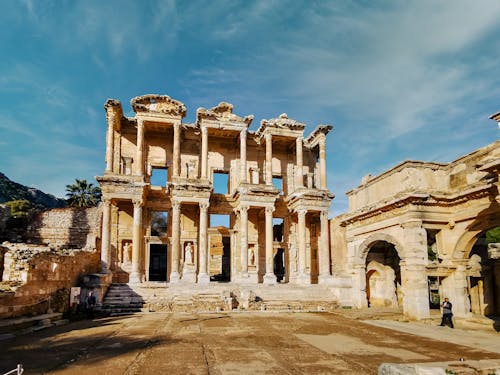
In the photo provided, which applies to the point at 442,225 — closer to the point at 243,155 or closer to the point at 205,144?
the point at 243,155

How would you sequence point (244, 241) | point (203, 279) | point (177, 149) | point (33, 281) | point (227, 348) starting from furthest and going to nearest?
point (177, 149)
point (244, 241)
point (203, 279)
point (33, 281)
point (227, 348)

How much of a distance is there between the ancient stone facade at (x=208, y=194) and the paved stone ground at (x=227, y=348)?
11.0 meters

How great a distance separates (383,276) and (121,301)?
13646 millimetres

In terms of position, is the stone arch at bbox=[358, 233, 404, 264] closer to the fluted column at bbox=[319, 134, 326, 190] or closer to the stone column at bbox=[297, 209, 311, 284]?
the stone column at bbox=[297, 209, 311, 284]

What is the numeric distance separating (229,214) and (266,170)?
4069 mm

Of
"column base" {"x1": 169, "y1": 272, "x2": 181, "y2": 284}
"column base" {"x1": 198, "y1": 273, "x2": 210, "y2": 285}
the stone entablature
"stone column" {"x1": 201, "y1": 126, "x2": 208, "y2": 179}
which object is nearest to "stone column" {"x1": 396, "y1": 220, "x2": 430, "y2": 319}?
the stone entablature

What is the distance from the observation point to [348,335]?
11328mm

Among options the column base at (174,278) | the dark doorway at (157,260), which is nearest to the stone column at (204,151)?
the column base at (174,278)

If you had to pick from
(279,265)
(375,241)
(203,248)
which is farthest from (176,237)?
(279,265)

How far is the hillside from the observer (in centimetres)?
5112

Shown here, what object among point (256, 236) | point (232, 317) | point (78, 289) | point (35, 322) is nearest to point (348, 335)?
point (232, 317)

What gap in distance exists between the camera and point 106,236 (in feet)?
75.5

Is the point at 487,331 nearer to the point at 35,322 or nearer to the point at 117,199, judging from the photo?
the point at 35,322

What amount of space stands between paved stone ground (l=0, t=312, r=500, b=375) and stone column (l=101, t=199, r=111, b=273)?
28.7ft
